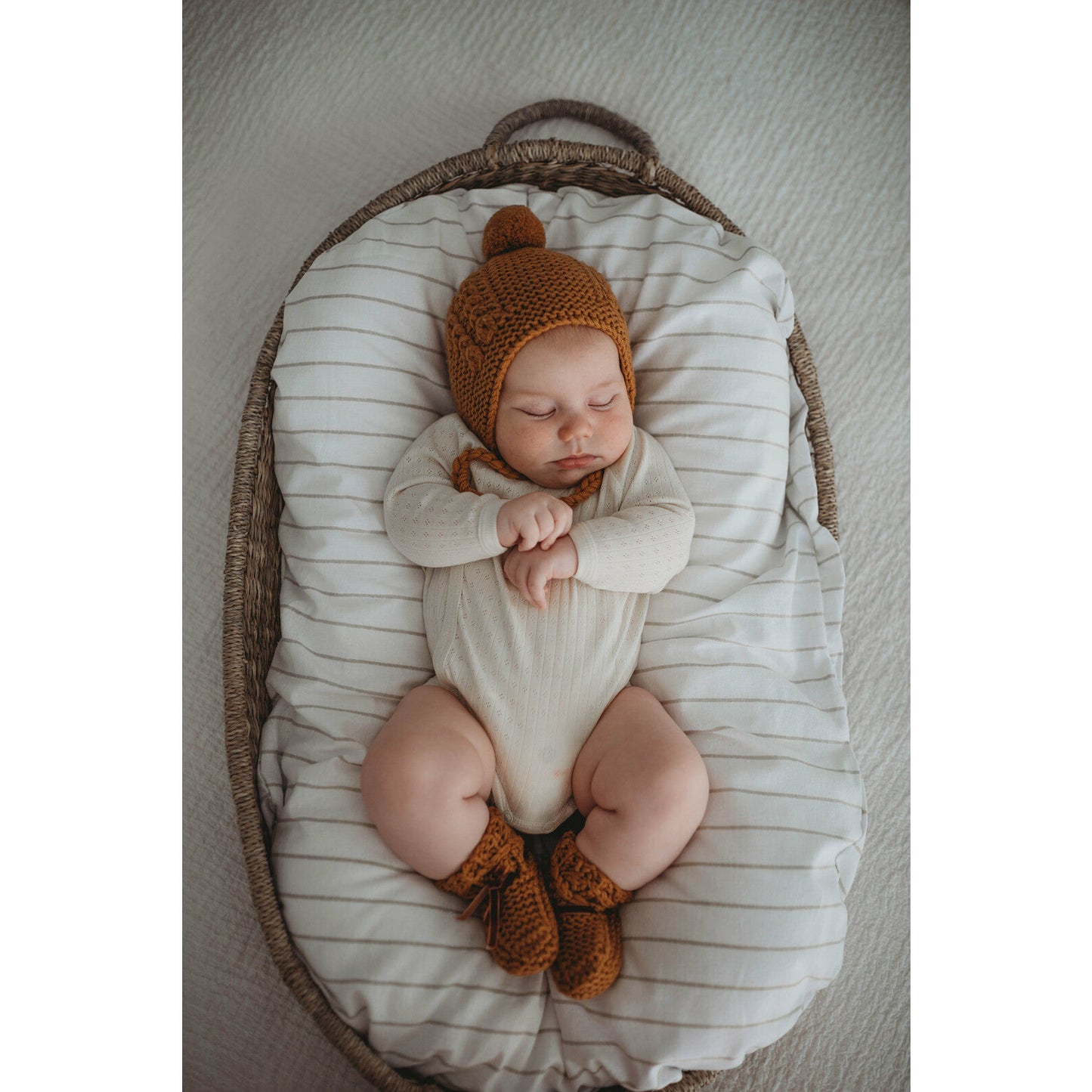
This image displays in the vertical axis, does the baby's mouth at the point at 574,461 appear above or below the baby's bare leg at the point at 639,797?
above

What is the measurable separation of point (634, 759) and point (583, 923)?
0.20 m

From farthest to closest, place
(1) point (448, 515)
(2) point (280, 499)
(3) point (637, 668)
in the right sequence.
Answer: (2) point (280, 499) < (3) point (637, 668) < (1) point (448, 515)

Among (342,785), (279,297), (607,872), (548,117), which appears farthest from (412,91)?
(607,872)

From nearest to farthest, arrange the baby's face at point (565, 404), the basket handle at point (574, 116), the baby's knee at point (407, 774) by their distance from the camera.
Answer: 1. the baby's knee at point (407, 774)
2. the baby's face at point (565, 404)
3. the basket handle at point (574, 116)

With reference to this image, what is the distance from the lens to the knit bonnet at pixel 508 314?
1.12 metres

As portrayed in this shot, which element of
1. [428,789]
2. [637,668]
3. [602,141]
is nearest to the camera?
[428,789]

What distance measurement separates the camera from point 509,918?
1026 millimetres

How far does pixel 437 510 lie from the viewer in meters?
1.12

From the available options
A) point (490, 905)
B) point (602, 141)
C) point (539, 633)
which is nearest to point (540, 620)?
point (539, 633)

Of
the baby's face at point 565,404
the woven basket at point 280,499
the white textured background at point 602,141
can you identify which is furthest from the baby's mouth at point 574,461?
the white textured background at point 602,141

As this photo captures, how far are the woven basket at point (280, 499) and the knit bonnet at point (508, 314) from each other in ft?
0.77

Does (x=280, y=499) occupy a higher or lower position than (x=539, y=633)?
higher

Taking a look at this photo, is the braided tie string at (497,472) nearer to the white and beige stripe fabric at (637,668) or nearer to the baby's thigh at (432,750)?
the white and beige stripe fabric at (637,668)

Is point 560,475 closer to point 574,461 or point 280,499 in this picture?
point 574,461
